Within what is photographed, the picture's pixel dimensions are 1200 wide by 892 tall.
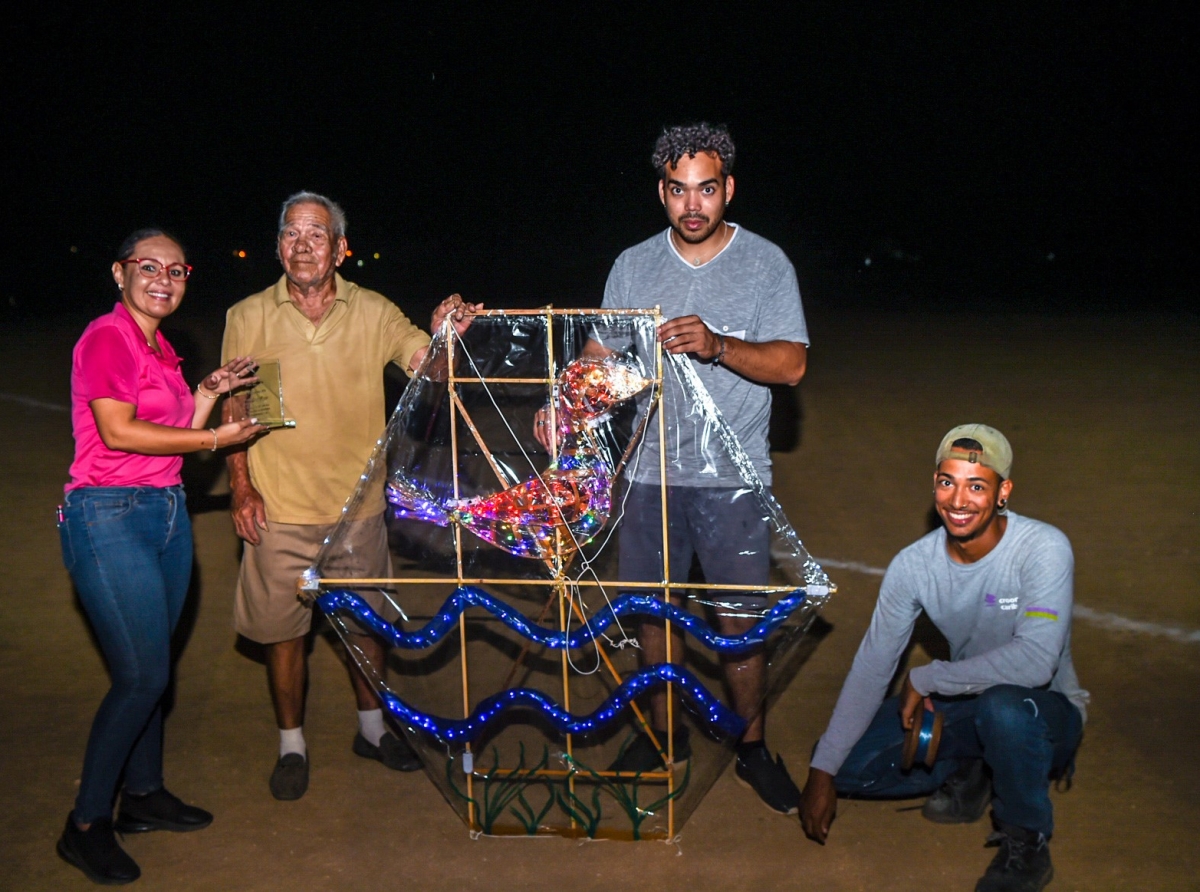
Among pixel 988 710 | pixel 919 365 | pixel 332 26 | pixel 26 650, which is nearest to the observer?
pixel 988 710

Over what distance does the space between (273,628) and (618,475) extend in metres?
1.18

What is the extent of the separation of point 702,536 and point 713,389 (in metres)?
0.40

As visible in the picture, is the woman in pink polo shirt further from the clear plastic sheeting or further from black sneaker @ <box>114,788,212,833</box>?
the clear plastic sheeting

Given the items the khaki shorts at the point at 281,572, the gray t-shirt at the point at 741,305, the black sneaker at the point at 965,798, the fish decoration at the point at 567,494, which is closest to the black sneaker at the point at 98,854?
the khaki shorts at the point at 281,572

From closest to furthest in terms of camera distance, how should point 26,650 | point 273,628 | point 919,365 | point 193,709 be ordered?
point 273,628 → point 193,709 → point 26,650 → point 919,365

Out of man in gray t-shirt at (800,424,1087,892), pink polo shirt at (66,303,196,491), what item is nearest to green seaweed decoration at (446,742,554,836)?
man in gray t-shirt at (800,424,1087,892)

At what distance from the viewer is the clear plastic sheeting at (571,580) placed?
283cm

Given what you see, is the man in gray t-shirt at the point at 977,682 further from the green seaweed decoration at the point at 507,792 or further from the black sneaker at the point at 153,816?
the black sneaker at the point at 153,816

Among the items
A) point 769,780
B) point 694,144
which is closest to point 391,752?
point 769,780

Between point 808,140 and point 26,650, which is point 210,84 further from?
point 26,650

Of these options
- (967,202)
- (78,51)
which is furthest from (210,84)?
(967,202)

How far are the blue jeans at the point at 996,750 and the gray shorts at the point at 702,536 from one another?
55cm

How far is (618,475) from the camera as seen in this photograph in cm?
291

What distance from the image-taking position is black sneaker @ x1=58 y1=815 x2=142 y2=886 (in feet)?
9.55
